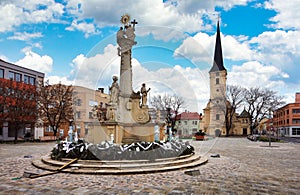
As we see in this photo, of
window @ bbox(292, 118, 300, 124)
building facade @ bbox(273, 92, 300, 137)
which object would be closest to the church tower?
building facade @ bbox(273, 92, 300, 137)

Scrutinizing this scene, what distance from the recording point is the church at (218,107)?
6075 centimetres

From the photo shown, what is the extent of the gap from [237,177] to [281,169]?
11.1 feet

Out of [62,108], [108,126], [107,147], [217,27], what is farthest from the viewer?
[217,27]

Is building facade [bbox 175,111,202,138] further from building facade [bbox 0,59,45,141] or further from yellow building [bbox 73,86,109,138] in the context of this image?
building facade [bbox 0,59,45,141]

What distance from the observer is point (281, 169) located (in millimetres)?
12148

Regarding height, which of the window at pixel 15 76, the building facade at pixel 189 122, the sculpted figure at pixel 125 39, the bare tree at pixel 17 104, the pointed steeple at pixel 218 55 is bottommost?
the building facade at pixel 189 122

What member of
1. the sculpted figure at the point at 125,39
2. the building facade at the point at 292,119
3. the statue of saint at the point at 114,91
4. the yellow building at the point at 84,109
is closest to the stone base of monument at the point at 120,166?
the statue of saint at the point at 114,91

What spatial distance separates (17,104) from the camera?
1364 inches

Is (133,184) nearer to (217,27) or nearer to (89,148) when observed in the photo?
(89,148)

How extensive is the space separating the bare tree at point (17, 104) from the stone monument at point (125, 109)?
22.7m

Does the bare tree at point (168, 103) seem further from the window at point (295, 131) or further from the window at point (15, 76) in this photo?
the window at point (295, 131)

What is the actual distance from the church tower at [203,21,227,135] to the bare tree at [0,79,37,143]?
108 feet

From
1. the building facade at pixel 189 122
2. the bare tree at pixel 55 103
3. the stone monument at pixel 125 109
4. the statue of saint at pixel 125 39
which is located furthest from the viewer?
the building facade at pixel 189 122

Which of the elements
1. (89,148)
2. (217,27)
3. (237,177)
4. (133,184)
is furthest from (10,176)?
(217,27)
